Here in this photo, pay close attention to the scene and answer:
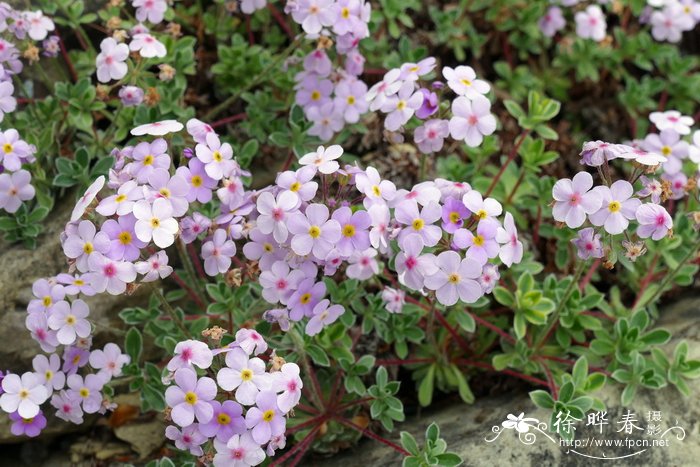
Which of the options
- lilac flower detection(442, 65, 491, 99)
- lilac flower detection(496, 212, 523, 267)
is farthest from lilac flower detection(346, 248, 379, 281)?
lilac flower detection(442, 65, 491, 99)

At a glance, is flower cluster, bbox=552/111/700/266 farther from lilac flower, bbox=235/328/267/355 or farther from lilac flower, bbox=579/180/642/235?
lilac flower, bbox=235/328/267/355

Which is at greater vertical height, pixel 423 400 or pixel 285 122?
pixel 285 122

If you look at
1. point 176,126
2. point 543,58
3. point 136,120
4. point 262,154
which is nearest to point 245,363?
point 176,126

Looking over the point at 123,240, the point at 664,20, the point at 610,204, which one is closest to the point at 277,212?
the point at 123,240

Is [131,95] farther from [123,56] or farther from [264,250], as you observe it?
[264,250]

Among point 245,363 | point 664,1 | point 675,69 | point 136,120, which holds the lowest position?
point 675,69

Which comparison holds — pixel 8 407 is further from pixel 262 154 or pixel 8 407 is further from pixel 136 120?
pixel 262 154
